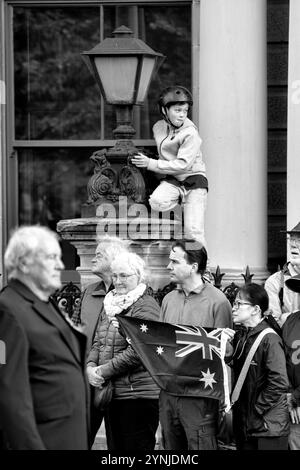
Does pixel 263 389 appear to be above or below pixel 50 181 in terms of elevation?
below

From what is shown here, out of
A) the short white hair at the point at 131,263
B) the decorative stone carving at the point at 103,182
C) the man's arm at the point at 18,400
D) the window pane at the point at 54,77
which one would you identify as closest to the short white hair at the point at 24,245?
the man's arm at the point at 18,400

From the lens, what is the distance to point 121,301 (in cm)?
980

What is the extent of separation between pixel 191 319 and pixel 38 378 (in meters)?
3.19

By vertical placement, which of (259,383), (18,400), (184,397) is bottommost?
(184,397)

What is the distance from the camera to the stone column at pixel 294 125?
12.9 metres

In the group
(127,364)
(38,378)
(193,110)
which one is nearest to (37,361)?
(38,378)

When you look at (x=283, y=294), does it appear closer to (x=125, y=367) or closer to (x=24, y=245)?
(x=125, y=367)

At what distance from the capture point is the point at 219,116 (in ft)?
43.0

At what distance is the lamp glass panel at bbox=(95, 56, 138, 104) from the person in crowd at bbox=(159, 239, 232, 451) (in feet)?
6.18

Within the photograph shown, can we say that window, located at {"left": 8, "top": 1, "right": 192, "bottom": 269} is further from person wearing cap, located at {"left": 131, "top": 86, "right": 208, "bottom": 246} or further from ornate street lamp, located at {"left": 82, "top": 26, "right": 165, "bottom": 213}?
ornate street lamp, located at {"left": 82, "top": 26, "right": 165, "bottom": 213}

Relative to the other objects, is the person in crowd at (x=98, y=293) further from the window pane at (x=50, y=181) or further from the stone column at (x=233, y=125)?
the window pane at (x=50, y=181)

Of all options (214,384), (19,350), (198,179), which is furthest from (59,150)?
(19,350)

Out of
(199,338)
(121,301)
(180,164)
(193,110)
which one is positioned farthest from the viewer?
(193,110)
